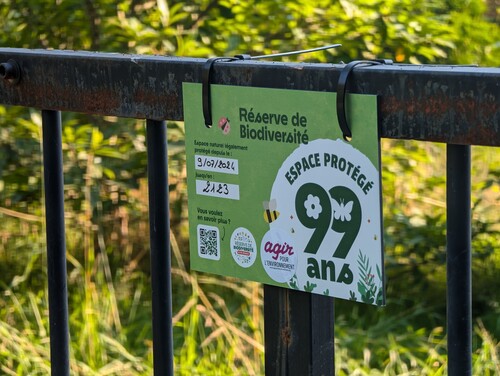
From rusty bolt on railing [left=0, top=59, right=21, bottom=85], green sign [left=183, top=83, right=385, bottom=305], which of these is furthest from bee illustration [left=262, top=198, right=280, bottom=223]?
rusty bolt on railing [left=0, top=59, right=21, bottom=85]

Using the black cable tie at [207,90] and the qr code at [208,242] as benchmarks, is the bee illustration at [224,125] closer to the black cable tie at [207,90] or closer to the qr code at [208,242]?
the black cable tie at [207,90]

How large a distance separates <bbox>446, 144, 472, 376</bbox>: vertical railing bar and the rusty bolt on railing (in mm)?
768

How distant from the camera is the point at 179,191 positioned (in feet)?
14.2

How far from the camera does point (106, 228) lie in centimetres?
461

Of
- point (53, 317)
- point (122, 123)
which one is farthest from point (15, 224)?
point (53, 317)

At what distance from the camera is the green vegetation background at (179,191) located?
3.93m

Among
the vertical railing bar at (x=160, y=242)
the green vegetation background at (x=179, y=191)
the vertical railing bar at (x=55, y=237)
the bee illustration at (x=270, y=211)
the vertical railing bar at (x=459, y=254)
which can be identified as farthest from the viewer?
the green vegetation background at (x=179, y=191)

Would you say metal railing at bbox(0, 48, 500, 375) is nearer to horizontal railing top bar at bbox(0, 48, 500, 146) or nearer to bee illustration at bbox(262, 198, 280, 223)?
horizontal railing top bar at bbox(0, 48, 500, 146)

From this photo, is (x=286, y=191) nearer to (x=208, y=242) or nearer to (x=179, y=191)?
(x=208, y=242)

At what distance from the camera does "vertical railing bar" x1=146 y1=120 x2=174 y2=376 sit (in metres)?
1.34

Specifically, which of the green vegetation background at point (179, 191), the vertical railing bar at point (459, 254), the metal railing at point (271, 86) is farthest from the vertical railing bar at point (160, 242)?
the green vegetation background at point (179, 191)

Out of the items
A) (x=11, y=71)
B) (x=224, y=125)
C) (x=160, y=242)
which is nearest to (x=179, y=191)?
(x=11, y=71)

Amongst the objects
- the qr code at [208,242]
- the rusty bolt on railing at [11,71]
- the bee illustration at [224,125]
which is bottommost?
the qr code at [208,242]

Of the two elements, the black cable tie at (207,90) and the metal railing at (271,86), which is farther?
the black cable tie at (207,90)
